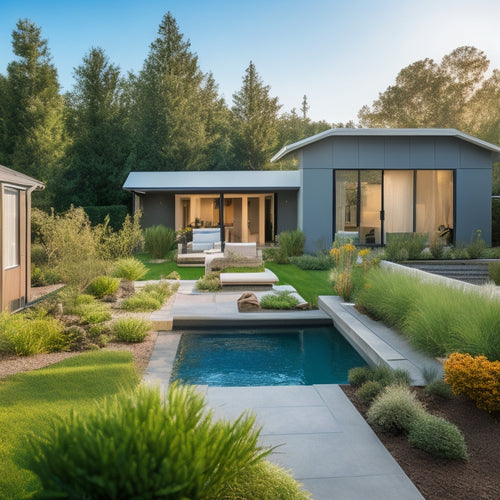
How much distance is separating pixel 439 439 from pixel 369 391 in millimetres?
1114

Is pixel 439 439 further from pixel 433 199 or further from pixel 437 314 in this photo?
pixel 433 199

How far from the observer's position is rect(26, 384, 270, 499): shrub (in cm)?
189

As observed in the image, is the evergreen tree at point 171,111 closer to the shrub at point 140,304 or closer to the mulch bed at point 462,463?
the shrub at point 140,304

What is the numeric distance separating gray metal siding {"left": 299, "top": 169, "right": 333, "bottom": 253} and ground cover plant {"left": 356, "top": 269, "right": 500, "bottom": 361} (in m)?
9.01

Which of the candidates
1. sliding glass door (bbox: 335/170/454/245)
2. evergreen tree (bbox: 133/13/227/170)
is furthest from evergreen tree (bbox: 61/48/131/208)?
sliding glass door (bbox: 335/170/454/245)

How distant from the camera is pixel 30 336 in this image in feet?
20.0

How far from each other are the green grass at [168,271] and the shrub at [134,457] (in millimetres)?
10452

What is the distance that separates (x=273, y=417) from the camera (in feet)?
13.3

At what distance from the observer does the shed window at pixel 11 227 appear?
26.2 ft

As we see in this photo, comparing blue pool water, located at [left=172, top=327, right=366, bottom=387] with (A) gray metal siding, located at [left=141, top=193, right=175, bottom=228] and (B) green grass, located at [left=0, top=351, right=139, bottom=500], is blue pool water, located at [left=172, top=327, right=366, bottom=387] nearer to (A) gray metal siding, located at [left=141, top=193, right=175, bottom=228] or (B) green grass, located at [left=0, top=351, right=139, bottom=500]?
A: (B) green grass, located at [left=0, top=351, right=139, bottom=500]

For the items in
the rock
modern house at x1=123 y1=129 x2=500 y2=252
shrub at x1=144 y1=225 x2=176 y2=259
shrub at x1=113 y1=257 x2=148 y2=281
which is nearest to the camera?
the rock

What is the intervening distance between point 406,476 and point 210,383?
9.32ft

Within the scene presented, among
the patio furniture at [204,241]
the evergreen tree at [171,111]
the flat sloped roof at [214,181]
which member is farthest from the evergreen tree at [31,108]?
the patio furniture at [204,241]

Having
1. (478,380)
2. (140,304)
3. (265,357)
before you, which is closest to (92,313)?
(140,304)
